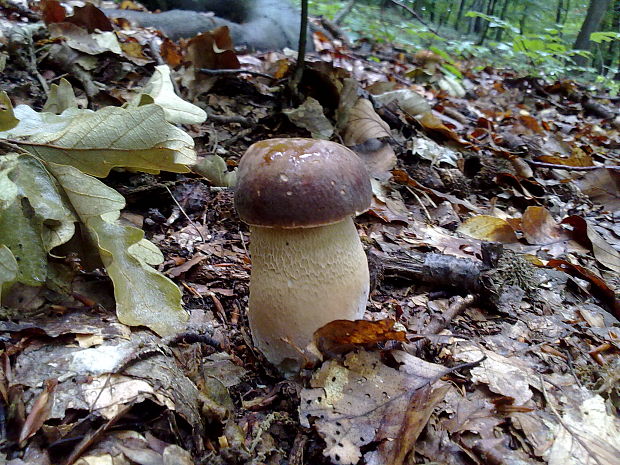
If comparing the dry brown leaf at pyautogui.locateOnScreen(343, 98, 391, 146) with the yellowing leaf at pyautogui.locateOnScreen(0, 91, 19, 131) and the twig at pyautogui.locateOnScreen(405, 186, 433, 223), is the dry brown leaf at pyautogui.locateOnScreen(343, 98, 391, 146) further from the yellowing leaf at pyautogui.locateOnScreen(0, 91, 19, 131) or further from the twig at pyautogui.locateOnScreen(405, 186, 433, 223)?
the yellowing leaf at pyautogui.locateOnScreen(0, 91, 19, 131)

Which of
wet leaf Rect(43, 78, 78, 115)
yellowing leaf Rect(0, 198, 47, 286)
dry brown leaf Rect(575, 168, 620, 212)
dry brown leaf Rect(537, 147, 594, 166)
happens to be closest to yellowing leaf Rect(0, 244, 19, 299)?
yellowing leaf Rect(0, 198, 47, 286)

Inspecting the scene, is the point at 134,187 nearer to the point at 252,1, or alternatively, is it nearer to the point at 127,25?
the point at 127,25

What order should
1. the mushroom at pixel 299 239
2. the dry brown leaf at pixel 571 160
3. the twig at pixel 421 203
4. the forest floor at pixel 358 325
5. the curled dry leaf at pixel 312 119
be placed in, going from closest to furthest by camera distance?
1. the forest floor at pixel 358 325
2. the mushroom at pixel 299 239
3. the twig at pixel 421 203
4. the curled dry leaf at pixel 312 119
5. the dry brown leaf at pixel 571 160

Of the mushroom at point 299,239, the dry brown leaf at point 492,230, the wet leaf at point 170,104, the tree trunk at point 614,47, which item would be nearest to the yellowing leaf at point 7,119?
the wet leaf at point 170,104

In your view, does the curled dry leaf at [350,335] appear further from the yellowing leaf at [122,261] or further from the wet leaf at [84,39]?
the wet leaf at [84,39]

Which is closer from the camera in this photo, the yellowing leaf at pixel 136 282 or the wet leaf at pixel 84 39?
the yellowing leaf at pixel 136 282

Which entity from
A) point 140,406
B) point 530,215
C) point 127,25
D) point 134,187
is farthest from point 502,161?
point 127,25
